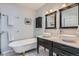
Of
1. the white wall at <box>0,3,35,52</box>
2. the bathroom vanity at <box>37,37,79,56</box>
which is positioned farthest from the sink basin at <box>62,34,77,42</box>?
the white wall at <box>0,3,35,52</box>

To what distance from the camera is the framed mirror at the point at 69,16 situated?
1459 millimetres

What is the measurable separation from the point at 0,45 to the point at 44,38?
794mm

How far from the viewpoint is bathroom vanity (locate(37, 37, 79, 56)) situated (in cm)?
123

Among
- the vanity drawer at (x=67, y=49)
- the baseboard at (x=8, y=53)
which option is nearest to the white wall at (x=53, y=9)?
the vanity drawer at (x=67, y=49)

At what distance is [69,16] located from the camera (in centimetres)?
152

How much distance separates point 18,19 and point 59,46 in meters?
0.86

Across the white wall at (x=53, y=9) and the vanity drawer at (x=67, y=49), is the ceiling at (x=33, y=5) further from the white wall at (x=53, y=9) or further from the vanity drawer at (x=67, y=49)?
the vanity drawer at (x=67, y=49)

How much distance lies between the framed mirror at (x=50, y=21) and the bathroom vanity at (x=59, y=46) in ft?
0.80

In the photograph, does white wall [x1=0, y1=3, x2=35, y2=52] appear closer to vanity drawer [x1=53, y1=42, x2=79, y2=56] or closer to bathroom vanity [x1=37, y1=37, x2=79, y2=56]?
bathroom vanity [x1=37, y1=37, x2=79, y2=56]

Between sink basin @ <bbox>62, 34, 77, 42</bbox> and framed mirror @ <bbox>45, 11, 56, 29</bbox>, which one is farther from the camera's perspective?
framed mirror @ <bbox>45, 11, 56, 29</bbox>

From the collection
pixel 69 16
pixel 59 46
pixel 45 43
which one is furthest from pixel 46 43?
pixel 69 16

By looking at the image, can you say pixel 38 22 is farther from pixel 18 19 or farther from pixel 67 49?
pixel 67 49

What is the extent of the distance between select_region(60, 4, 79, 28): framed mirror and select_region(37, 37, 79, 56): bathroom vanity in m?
0.32

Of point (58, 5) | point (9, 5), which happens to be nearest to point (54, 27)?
point (58, 5)
